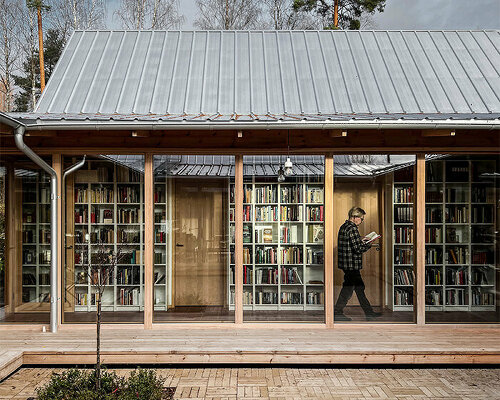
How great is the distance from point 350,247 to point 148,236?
2.66 m

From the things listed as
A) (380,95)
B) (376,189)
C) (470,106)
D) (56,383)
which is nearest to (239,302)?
(376,189)

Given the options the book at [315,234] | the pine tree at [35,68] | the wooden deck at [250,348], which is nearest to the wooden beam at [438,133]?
the book at [315,234]

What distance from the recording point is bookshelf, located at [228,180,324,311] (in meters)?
6.36

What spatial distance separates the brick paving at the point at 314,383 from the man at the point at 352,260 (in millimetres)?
1116

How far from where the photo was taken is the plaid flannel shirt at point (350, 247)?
251 inches

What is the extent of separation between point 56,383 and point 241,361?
1964 millimetres

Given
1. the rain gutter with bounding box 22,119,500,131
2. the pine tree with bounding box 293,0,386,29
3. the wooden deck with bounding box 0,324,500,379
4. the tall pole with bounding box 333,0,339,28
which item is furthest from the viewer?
the pine tree with bounding box 293,0,386,29

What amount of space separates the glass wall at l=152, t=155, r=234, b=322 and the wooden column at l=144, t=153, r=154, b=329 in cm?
6

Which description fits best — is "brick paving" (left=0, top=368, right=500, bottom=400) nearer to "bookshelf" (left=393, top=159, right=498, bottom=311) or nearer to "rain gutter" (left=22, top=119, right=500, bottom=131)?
"bookshelf" (left=393, top=159, right=498, bottom=311)

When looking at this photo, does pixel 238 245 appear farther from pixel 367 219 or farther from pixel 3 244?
pixel 3 244

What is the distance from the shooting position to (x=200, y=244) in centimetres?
643

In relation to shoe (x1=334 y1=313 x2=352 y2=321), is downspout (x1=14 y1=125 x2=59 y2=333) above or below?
above

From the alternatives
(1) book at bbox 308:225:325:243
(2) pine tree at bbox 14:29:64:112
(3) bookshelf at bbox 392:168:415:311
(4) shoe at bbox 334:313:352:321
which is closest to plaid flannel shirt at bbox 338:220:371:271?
(1) book at bbox 308:225:325:243

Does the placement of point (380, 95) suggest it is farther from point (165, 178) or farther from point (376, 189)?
point (165, 178)
